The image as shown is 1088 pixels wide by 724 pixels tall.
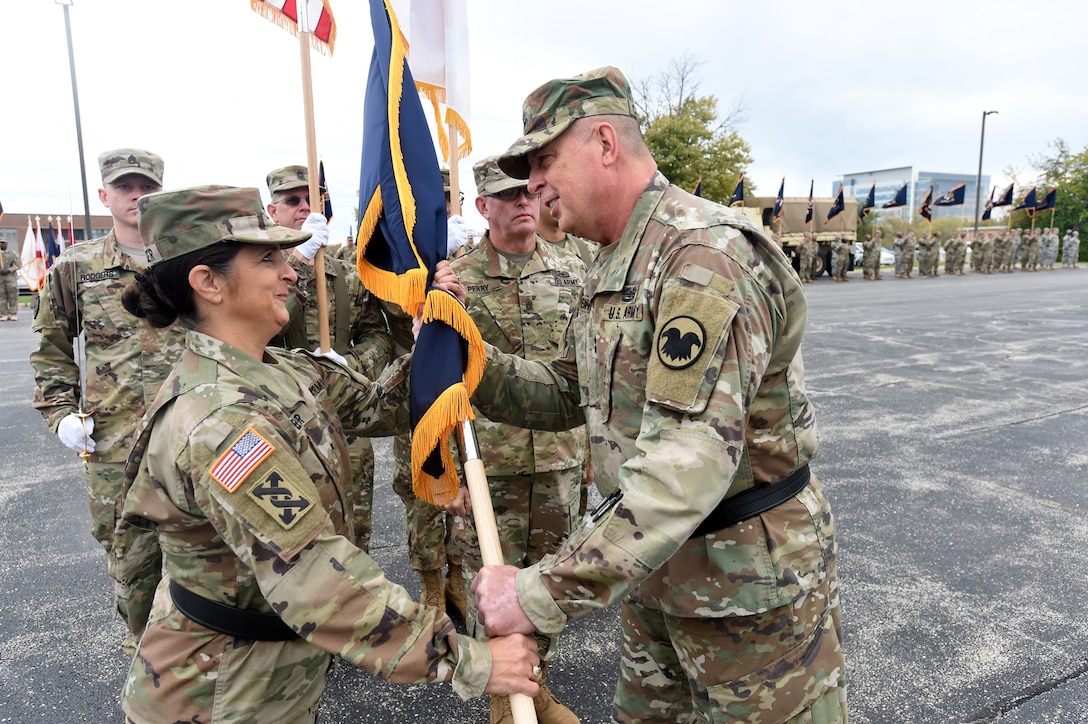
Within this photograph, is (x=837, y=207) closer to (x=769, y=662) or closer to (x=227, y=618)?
(x=769, y=662)

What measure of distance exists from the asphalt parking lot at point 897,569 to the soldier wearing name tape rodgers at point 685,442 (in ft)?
4.29

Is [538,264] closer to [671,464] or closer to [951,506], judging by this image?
[671,464]

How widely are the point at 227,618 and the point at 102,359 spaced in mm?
2289

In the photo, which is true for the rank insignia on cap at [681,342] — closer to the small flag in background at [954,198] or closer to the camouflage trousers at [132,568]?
the camouflage trousers at [132,568]

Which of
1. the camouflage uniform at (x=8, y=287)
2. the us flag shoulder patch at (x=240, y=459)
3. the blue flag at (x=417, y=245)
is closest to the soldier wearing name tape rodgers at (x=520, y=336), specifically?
the blue flag at (x=417, y=245)

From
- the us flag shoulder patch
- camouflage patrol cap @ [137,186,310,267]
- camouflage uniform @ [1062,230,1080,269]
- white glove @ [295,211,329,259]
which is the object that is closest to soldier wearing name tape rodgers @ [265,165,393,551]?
white glove @ [295,211,329,259]

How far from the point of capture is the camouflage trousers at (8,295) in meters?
18.7

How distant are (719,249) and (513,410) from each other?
3.59 ft

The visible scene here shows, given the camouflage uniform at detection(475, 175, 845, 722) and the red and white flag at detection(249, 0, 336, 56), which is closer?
the camouflage uniform at detection(475, 175, 845, 722)

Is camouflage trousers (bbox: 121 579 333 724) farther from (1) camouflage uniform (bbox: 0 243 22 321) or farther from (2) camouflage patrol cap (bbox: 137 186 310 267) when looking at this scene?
(1) camouflage uniform (bbox: 0 243 22 321)

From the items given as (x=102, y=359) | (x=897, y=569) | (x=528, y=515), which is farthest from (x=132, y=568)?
(x=897, y=569)

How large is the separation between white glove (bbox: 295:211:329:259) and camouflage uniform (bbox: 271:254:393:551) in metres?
0.08

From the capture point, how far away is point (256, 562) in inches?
61.0

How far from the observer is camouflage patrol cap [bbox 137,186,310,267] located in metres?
1.77
